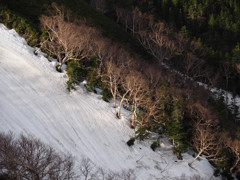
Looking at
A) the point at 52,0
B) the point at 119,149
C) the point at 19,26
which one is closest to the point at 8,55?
the point at 19,26

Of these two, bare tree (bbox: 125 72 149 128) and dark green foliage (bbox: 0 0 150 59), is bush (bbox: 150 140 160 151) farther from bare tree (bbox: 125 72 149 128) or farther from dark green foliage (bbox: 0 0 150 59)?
dark green foliage (bbox: 0 0 150 59)

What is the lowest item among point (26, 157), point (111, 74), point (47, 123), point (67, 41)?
point (47, 123)

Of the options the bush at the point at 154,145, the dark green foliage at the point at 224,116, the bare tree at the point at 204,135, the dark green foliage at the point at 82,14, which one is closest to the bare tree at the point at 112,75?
the bush at the point at 154,145

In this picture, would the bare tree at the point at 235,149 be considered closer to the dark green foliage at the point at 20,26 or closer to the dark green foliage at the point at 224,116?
the dark green foliage at the point at 224,116

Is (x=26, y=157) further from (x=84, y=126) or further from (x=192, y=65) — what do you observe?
(x=192, y=65)

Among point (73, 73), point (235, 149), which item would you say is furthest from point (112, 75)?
point (235, 149)

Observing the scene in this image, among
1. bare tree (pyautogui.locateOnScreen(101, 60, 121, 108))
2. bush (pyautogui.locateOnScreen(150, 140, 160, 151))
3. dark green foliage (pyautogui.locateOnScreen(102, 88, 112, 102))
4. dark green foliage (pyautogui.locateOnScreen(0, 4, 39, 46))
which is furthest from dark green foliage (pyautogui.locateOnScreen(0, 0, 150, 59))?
bush (pyautogui.locateOnScreen(150, 140, 160, 151))

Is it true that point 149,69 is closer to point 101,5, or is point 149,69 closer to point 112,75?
point 112,75
